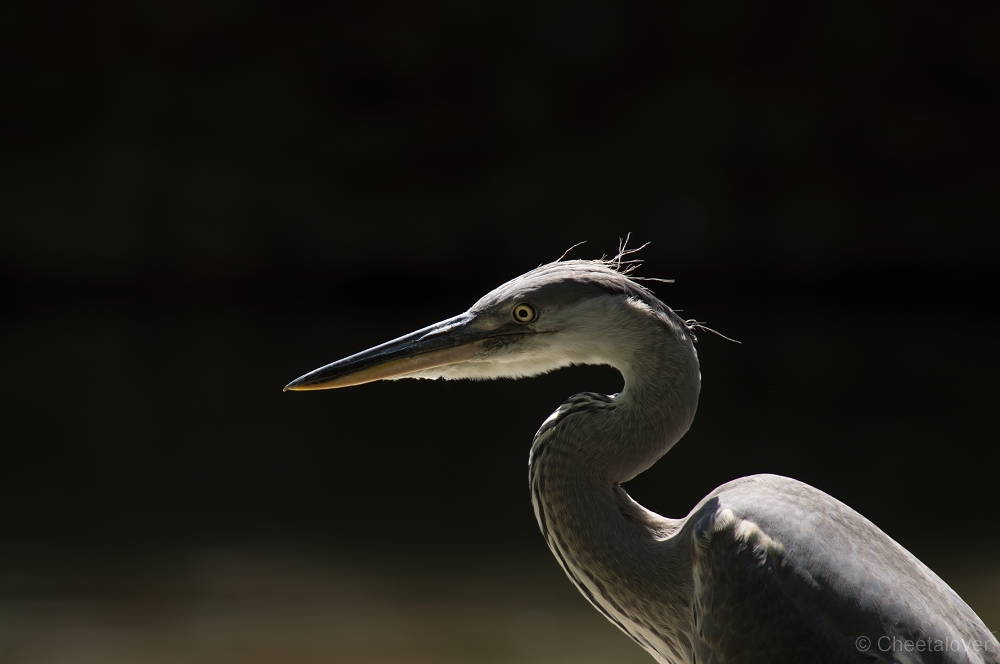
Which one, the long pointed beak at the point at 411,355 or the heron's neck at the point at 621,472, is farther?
the long pointed beak at the point at 411,355

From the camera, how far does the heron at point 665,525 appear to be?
57.9 inches

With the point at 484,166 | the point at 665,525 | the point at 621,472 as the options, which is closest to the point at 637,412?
the point at 621,472

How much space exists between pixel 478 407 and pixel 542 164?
4036mm

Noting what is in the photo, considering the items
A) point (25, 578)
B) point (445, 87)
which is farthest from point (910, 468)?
point (445, 87)

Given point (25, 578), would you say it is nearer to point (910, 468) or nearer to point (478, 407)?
point (478, 407)

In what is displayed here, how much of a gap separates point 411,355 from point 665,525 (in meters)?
0.57

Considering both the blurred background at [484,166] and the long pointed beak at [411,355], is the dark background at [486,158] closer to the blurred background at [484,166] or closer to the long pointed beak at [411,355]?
the blurred background at [484,166]

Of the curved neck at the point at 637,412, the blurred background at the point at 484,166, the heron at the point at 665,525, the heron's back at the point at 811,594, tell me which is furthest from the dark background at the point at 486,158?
the heron's back at the point at 811,594

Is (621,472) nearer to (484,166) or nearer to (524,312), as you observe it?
(524,312)

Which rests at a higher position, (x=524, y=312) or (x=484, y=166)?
(x=484, y=166)

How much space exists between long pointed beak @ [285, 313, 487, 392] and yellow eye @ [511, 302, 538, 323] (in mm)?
77

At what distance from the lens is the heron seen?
147cm

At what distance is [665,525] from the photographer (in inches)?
69.0

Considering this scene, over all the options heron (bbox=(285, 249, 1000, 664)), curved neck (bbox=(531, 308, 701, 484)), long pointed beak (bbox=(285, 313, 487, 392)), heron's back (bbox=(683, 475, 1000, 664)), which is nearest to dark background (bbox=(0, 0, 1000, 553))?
long pointed beak (bbox=(285, 313, 487, 392))
